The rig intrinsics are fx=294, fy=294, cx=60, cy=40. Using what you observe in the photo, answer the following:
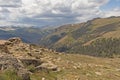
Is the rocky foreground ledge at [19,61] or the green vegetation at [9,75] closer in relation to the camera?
the green vegetation at [9,75]

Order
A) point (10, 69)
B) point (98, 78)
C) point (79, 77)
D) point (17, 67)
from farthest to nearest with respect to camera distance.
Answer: point (98, 78) < point (79, 77) < point (17, 67) < point (10, 69)

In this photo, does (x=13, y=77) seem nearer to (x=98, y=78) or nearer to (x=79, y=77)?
(x=79, y=77)

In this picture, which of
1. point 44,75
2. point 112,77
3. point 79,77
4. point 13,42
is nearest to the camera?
point 44,75

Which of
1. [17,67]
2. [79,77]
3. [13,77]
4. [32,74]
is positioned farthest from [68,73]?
[13,77]

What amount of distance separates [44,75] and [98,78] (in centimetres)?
1159

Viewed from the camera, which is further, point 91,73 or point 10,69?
point 91,73

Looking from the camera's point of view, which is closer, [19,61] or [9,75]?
[9,75]

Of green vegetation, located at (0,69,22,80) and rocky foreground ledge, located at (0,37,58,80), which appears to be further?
rocky foreground ledge, located at (0,37,58,80)

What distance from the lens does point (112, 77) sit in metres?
53.0

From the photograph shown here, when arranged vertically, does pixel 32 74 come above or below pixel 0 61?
below

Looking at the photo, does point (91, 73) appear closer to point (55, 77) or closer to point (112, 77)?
point (112, 77)

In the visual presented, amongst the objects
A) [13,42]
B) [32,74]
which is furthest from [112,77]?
[13,42]

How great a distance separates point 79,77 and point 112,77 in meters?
9.97

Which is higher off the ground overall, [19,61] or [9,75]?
[19,61]
